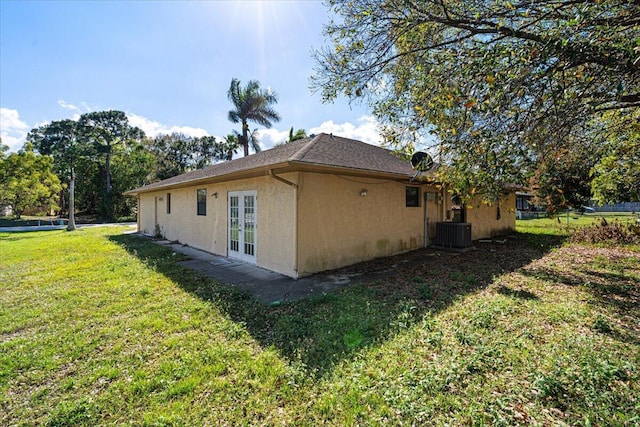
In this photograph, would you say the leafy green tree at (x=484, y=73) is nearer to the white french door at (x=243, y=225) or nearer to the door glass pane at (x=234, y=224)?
the white french door at (x=243, y=225)

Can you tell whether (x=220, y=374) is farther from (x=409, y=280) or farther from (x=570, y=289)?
(x=570, y=289)

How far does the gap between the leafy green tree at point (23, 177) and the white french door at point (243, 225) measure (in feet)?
76.7

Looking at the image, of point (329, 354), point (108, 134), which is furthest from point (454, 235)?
point (108, 134)

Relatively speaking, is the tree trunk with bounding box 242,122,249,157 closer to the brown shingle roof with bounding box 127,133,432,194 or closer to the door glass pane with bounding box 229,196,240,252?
the brown shingle roof with bounding box 127,133,432,194

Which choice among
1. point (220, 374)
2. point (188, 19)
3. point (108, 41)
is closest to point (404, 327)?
point (220, 374)

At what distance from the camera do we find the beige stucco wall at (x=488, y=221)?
12.9 meters

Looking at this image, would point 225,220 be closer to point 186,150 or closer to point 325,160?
point 325,160

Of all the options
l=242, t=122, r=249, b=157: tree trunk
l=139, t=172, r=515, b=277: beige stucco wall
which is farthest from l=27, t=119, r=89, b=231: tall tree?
l=139, t=172, r=515, b=277: beige stucco wall

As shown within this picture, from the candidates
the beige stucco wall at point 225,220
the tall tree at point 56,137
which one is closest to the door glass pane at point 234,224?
the beige stucco wall at point 225,220

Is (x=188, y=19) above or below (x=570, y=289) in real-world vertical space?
above

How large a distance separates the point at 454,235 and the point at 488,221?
4.54m

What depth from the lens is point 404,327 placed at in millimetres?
4098

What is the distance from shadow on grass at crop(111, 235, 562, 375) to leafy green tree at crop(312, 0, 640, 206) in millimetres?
2268

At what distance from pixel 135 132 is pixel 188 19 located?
3936cm
